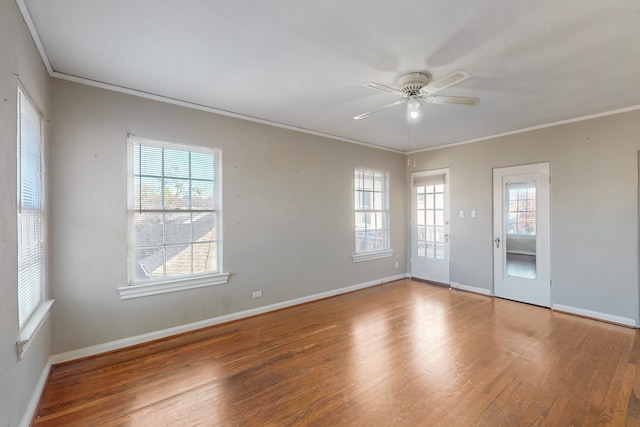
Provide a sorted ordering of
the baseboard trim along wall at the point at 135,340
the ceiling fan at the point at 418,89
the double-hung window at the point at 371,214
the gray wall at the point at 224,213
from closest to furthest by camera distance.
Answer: the baseboard trim along wall at the point at 135,340
the ceiling fan at the point at 418,89
the gray wall at the point at 224,213
the double-hung window at the point at 371,214

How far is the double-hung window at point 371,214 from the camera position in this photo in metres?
5.29

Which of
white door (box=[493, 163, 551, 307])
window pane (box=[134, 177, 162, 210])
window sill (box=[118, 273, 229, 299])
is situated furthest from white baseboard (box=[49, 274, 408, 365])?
white door (box=[493, 163, 551, 307])

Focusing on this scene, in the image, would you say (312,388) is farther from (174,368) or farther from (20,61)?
(20,61)

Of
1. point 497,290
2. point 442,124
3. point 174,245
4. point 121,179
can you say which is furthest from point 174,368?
point 497,290

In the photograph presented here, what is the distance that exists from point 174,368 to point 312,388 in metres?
1.29

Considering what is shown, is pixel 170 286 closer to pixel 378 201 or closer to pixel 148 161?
pixel 148 161

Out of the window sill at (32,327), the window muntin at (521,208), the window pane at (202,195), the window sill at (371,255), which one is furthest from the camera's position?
the window sill at (371,255)

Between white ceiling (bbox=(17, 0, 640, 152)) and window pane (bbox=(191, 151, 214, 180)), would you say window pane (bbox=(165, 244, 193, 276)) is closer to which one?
window pane (bbox=(191, 151, 214, 180))

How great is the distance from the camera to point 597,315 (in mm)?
3756

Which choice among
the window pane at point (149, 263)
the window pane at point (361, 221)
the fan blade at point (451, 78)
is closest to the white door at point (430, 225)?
the window pane at point (361, 221)

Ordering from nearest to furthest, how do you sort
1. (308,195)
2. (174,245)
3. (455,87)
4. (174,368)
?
(174,368) < (455,87) < (174,245) < (308,195)

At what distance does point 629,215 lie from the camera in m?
3.55

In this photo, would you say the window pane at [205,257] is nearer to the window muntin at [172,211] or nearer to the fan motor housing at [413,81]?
the window muntin at [172,211]

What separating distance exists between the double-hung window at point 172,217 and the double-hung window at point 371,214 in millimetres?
2530
